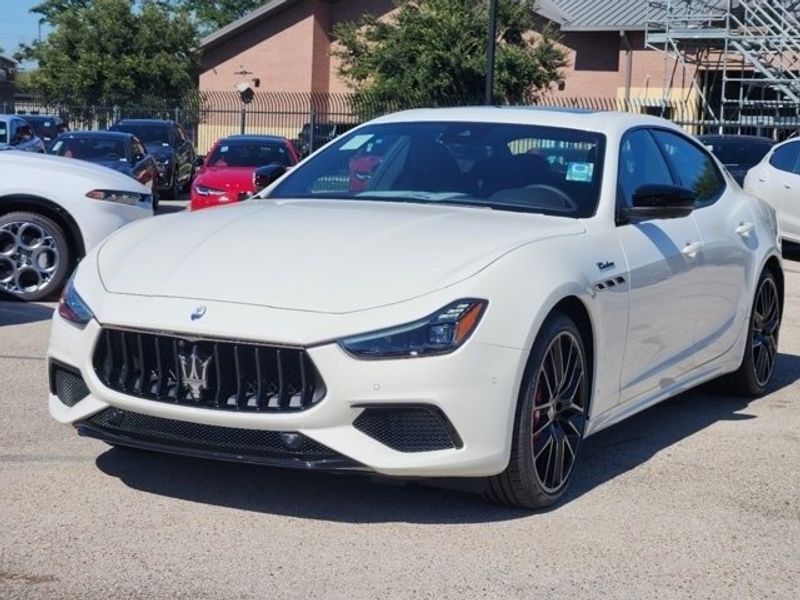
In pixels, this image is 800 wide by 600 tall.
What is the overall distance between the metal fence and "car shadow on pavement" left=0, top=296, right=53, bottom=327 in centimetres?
2333

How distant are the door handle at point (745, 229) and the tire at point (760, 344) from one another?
326 millimetres

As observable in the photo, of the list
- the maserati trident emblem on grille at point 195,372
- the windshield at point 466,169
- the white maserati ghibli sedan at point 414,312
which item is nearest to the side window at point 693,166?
the white maserati ghibli sedan at point 414,312

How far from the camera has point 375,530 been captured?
5.15m

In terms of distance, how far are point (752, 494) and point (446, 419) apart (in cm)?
171

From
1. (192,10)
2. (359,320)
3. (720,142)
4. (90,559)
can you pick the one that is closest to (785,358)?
(359,320)

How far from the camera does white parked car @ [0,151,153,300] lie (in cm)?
1085

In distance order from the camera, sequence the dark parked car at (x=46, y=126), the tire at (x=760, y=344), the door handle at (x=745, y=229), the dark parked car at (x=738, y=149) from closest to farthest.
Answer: the door handle at (x=745, y=229) → the tire at (x=760, y=344) → the dark parked car at (x=738, y=149) → the dark parked car at (x=46, y=126)

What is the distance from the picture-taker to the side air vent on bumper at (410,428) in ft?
16.1

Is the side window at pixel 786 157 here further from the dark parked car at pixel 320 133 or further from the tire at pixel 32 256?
the dark parked car at pixel 320 133

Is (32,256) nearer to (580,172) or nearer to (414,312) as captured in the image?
(580,172)

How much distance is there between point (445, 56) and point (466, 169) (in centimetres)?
2669

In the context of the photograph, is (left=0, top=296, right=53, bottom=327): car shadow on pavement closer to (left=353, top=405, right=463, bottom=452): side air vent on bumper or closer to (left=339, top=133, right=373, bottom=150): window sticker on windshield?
(left=339, top=133, right=373, bottom=150): window sticker on windshield

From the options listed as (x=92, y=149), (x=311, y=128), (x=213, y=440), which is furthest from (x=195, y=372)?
(x=311, y=128)

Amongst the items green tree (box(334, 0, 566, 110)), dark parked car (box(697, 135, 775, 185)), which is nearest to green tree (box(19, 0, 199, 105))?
green tree (box(334, 0, 566, 110))
